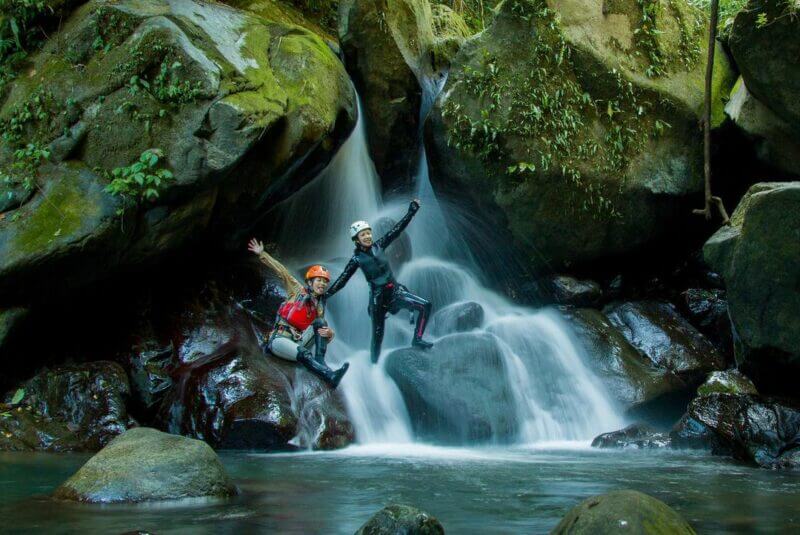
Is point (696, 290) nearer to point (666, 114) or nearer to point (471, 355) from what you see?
point (666, 114)

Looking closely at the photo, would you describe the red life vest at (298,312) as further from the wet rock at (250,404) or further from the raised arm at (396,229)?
the raised arm at (396,229)

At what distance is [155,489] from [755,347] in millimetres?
6608

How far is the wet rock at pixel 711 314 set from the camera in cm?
1238

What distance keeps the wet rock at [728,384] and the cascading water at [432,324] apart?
179 cm

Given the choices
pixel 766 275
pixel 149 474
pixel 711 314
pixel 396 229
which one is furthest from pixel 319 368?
pixel 711 314

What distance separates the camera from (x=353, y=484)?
271 inches

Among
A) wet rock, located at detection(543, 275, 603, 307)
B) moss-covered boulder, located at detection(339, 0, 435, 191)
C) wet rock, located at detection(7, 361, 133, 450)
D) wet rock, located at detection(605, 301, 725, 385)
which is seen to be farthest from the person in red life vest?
wet rock, located at detection(605, 301, 725, 385)

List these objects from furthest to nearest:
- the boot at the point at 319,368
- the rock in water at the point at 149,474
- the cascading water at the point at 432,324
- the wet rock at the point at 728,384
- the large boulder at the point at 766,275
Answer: the cascading water at the point at 432,324
the wet rock at the point at 728,384
the boot at the point at 319,368
the large boulder at the point at 766,275
the rock in water at the point at 149,474

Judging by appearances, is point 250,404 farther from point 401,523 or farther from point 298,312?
point 401,523

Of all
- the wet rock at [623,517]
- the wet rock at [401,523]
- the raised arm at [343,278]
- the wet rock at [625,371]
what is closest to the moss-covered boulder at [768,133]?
the wet rock at [625,371]

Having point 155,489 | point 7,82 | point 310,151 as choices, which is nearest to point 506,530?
point 155,489

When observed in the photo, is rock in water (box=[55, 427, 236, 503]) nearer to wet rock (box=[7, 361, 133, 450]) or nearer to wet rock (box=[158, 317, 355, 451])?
wet rock (box=[158, 317, 355, 451])

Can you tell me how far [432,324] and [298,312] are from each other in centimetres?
385

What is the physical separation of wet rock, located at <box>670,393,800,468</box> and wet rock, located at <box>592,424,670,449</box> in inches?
6.9
